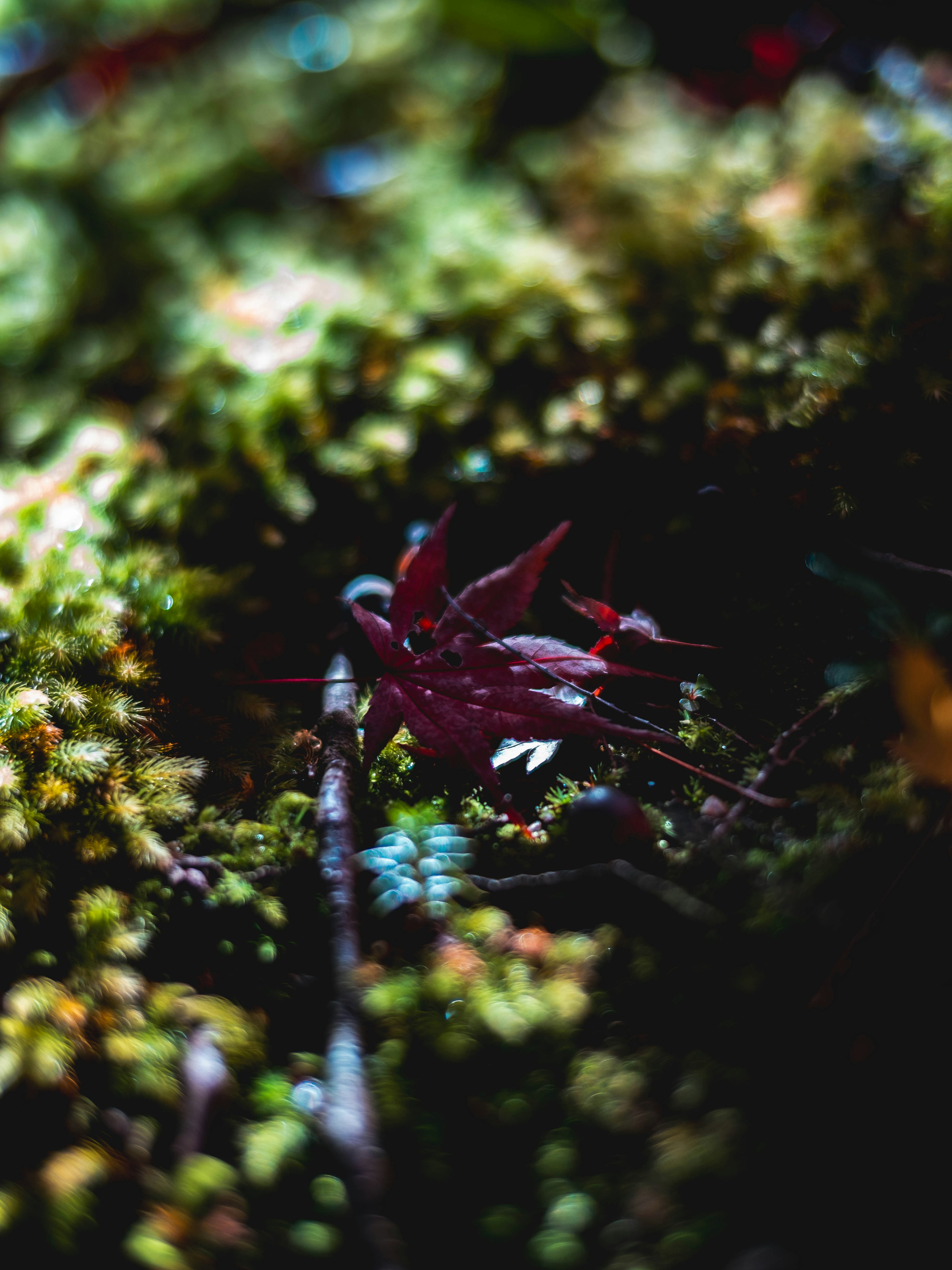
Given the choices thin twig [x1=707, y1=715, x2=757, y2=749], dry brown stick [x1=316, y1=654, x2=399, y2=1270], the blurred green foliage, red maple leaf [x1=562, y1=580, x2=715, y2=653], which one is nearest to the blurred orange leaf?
the blurred green foliage

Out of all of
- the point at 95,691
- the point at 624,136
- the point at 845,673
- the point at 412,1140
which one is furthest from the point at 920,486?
the point at 624,136

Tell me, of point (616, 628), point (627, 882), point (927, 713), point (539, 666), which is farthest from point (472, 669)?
point (927, 713)

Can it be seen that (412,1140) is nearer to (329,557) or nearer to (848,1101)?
(848,1101)

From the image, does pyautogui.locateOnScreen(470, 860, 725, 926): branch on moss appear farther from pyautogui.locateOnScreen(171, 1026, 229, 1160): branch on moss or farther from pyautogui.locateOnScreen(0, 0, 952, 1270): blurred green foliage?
pyautogui.locateOnScreen(171, 1026, 229, 1160): branch on moss

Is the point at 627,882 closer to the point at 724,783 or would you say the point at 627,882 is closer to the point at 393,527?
the point at 724,783

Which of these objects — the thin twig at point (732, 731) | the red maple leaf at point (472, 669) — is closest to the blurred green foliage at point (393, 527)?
the thin twig at point (732, 731)

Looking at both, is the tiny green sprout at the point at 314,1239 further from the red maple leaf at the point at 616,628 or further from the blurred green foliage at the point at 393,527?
the red maple leaf at the point at 616,628
